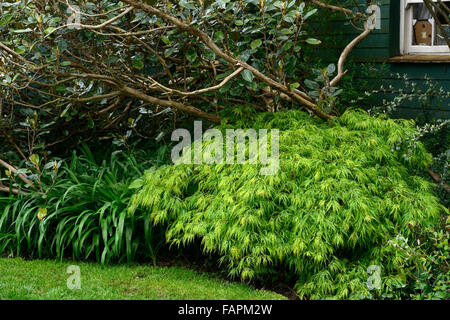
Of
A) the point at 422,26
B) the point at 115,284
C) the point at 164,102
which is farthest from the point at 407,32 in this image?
the point at 115,284

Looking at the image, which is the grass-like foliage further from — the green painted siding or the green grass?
the green painted siding

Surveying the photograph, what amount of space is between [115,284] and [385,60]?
4.39 meters

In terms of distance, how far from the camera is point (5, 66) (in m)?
5.64

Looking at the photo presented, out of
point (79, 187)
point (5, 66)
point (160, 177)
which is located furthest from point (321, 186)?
point (5, 66)

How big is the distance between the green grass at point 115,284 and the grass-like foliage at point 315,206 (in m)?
0.25

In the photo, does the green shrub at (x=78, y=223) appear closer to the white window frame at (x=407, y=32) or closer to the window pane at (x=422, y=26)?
the white window frame at (x=407, y=32)

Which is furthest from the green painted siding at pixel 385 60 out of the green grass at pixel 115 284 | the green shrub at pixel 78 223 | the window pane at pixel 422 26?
the green grass at pixel 115 284

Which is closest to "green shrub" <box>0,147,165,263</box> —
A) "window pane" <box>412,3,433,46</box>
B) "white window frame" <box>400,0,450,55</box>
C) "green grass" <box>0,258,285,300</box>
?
"green grass" <box>0,258,285,300</box>

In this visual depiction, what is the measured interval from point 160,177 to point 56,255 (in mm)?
1281

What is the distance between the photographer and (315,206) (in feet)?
14.6

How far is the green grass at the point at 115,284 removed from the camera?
434 cm

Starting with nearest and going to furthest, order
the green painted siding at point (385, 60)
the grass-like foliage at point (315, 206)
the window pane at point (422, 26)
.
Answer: the grass-like foliage at point (315, 206) → the green painted siding at point (385, 60) → the window pane at point (422, 26)

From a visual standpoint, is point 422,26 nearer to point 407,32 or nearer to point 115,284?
point 407,32
